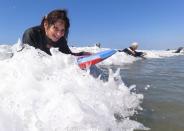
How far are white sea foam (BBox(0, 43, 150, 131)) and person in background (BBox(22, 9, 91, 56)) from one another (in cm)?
28

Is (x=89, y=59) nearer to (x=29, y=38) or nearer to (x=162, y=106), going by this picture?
(x=29, y=38)

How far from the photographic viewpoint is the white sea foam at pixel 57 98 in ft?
9.43

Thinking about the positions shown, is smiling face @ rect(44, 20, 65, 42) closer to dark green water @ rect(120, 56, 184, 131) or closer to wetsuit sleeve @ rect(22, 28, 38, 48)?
wetsuit sleeve @ rect(22, 28, 38, 48)

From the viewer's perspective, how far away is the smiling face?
170 inches

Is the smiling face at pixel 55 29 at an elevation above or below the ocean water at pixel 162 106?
above

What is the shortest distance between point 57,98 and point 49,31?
1.52m

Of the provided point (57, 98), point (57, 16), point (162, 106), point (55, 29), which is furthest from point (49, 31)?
point (162, 106)

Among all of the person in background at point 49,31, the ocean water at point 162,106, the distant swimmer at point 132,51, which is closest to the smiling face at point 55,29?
the person in background at point 49,31

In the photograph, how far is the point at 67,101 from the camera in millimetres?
3189

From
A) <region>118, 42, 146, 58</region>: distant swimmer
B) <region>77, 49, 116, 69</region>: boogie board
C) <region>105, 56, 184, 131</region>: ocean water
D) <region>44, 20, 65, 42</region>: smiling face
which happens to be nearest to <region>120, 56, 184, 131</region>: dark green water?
<region>105, 56, 184, 131</region>: ocean water

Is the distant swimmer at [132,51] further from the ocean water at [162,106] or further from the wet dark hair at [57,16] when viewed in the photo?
the wet dark hair at [57,16]

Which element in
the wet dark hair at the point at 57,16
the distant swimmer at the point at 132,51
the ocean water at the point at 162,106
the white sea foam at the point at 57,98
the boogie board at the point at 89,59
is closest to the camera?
the white sea foam at the point at 57,98

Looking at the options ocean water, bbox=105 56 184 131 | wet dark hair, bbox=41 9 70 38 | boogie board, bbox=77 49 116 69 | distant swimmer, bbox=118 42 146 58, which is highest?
wet dark hair, bbox=41 9 70 38

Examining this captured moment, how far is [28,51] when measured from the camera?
429cm
